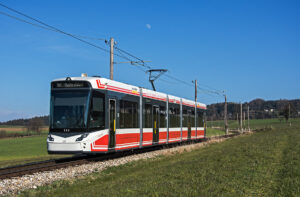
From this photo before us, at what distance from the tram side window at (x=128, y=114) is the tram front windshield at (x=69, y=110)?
9.89 feet

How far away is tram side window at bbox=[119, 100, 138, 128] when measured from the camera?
1822cm

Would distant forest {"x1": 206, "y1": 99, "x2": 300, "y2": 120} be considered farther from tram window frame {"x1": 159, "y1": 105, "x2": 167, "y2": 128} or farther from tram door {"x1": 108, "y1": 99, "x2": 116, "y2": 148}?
tram door {"x1": 108, "y1": 99, "x2": 116, "y2": 148}

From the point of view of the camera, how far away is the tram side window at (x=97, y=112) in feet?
51.2

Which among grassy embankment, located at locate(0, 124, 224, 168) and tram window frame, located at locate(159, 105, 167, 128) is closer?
tram window frame, located at locate(159, 105, 167, 128)

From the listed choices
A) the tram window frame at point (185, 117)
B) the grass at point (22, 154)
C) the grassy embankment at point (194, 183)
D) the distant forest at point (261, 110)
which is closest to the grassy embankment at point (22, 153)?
the grass at point (22, 154)

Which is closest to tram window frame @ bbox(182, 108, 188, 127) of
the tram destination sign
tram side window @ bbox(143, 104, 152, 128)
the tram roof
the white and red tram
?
the tram roof

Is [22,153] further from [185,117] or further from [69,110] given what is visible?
[69,110]

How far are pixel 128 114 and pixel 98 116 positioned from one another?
3.13m

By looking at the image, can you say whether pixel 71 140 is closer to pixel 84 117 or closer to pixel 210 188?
pixel 84 117

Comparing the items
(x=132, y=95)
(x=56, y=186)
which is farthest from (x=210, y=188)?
(x=132, y=95)

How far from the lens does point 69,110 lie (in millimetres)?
15359

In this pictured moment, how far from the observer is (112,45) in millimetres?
24969

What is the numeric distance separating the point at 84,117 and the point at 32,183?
4479 mm

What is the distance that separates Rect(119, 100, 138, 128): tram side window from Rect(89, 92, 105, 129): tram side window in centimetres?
189
